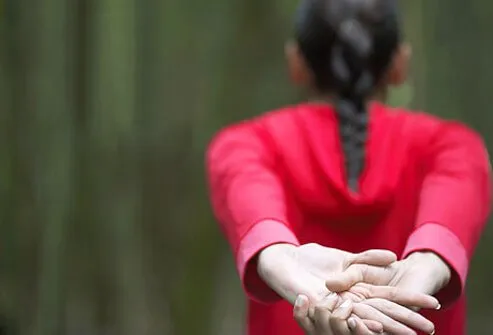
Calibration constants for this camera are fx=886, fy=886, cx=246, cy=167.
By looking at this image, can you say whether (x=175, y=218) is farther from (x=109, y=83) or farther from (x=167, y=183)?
(x=109, y=83)

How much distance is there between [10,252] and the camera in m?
1.38

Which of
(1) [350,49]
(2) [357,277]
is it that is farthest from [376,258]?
(1) [350,49]

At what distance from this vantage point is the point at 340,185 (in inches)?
31.2

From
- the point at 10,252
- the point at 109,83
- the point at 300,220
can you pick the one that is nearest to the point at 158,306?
the point at 10,252

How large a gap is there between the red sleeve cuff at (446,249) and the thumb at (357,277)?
0.17ft

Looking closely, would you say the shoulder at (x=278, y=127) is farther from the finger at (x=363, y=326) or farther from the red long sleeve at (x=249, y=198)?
the finger at (x=363, y=326)

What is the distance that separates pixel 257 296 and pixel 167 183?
2.03 ft

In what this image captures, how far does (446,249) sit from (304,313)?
15 centimetres

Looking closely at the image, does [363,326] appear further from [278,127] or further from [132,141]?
[132,141]

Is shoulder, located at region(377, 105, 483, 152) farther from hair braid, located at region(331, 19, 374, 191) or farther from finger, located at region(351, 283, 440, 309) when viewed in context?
finger, located at region(351, 283, 440, 309)

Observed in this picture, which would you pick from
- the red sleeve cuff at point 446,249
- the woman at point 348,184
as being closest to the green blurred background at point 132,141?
the woman at point 348,184

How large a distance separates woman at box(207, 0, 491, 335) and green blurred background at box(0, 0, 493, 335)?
0.44 metres

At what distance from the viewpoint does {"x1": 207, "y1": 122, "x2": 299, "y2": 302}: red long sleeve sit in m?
0.74

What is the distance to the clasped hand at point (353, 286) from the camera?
2.08 feet
